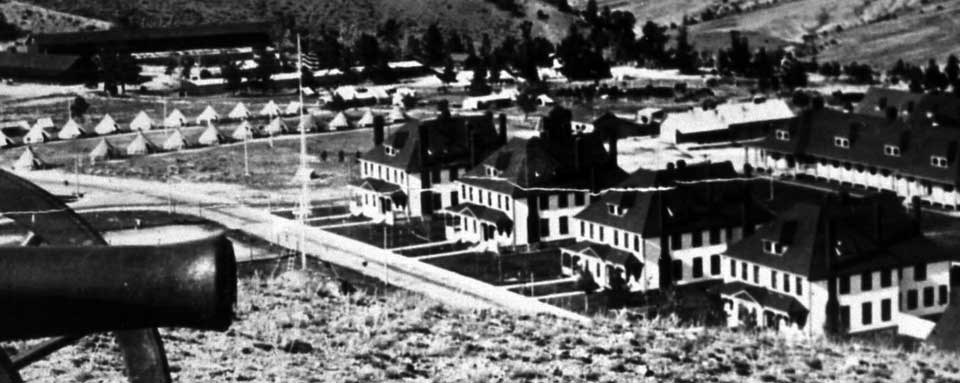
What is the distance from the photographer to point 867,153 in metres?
66.7

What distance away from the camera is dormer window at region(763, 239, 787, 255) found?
42.6m

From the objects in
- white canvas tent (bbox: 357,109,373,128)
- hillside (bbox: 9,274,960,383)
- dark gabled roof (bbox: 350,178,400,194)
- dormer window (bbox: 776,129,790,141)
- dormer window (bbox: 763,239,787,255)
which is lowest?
white canvas tent (bbox: 357,109,373,128)

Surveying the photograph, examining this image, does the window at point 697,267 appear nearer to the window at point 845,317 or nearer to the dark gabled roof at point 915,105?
the window at point 845,317

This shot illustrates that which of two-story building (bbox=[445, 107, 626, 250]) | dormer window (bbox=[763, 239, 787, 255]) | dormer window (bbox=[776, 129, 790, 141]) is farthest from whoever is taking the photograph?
dormer window (bbox=[776, 129, 790, 141])

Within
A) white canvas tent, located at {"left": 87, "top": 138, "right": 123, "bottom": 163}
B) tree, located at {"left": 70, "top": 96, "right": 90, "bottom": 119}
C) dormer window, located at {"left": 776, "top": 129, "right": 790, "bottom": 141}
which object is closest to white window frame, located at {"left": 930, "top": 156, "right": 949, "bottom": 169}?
dormer window, located at {"left": 776, "top": 129, "right": 790, "bottom": 141}

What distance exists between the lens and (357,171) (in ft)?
236

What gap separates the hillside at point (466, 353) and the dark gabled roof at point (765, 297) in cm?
2162

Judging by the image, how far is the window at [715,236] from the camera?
48562 mm

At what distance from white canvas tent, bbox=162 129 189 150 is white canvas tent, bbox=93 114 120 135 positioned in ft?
19.1

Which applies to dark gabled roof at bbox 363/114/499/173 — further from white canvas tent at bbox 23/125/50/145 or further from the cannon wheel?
Result: the cannon wheel

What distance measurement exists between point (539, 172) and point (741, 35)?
82423 millimetres

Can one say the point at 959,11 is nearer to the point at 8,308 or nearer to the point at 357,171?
the point at 357,171

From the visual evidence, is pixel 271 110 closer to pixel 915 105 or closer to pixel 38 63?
pixel 38 63

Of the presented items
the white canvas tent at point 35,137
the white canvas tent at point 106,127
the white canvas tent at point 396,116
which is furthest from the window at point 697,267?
the white canvas tent at point 106,127
